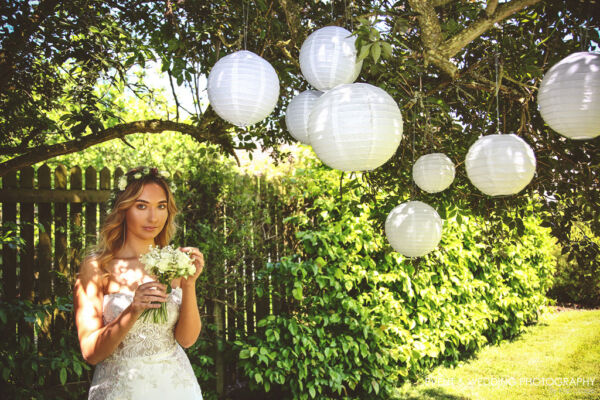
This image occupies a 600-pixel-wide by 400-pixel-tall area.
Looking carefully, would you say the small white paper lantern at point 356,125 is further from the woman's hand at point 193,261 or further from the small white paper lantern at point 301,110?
the woman's hand at point 193,261

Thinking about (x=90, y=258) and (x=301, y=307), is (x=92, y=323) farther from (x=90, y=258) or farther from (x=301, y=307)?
(x=301, y=307)

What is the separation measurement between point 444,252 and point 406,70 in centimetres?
319

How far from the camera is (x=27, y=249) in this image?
3.59 meters

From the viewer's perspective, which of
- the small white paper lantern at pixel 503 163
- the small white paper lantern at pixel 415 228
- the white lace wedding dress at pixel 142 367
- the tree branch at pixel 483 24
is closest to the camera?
the tree branch at pixel 483 24

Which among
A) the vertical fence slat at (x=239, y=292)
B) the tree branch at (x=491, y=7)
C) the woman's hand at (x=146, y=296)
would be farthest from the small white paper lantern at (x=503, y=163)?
the vertical fence slat at (x=239, y=292)

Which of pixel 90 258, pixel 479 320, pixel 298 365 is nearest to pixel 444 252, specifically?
pixel 479 320

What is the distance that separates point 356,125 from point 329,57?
20.3 inches

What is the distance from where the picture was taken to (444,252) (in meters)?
5.30

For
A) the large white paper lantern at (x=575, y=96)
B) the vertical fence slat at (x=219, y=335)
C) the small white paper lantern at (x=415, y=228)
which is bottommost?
the vertical fence slat at (x=219, y=335)

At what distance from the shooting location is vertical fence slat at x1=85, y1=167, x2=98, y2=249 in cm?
393

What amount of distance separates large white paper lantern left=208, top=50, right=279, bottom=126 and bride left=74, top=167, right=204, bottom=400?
70 centimetres

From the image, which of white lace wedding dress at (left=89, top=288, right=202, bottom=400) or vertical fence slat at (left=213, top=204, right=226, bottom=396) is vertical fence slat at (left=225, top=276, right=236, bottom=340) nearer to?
vertical fence slat at (left=213, top=204, right=226, bottom=396)

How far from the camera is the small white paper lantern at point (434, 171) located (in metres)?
2.51

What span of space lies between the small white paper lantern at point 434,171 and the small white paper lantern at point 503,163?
453 millimetres
